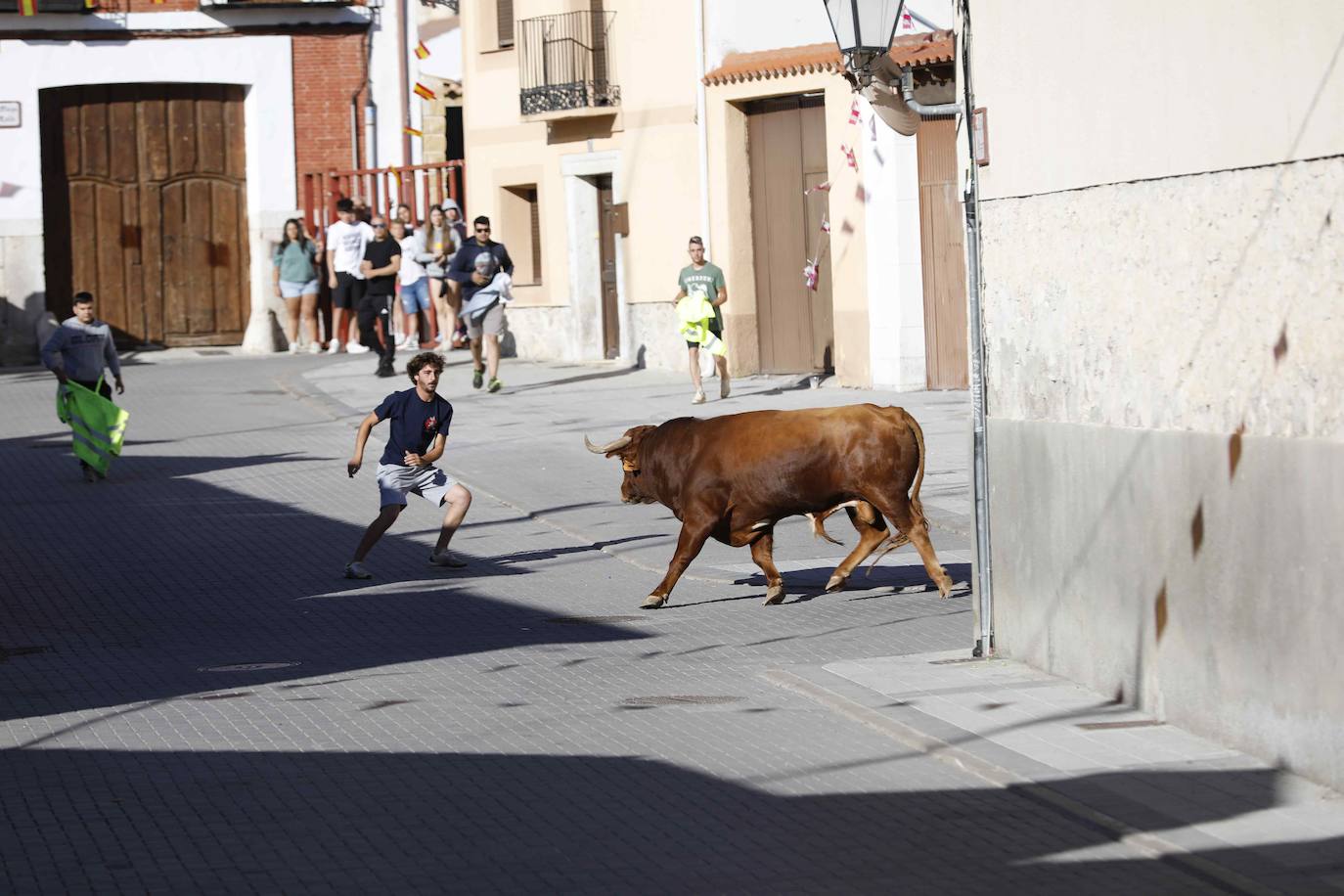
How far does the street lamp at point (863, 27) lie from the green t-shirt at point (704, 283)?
40.6ft

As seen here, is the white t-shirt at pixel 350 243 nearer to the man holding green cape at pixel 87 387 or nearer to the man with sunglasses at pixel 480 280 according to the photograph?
the man with sunglasses at pixel 480 280

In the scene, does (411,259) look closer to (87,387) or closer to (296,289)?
(296,289)

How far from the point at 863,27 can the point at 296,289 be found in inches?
911

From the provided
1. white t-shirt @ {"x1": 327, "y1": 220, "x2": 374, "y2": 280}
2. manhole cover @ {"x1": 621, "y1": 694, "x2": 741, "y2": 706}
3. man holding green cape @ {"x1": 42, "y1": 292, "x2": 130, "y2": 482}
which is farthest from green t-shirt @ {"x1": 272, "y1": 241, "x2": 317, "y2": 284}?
manhole cover @ {"x1": 621, "y1": 694, "x2": 741, "y2": 706}

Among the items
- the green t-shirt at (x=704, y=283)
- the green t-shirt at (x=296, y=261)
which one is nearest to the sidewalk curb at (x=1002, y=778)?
the green t-shirt at (x=704, y=283)

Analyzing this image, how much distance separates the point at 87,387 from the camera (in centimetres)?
1983

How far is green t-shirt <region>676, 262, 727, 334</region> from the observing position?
24.2m

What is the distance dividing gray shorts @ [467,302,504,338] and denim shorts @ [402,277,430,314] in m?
5.45

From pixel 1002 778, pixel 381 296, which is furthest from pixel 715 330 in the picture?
pixel 1002 778

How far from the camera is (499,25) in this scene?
105 ft

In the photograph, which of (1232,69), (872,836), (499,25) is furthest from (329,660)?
(499,25)

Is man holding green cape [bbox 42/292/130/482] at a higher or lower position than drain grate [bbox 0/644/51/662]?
higher

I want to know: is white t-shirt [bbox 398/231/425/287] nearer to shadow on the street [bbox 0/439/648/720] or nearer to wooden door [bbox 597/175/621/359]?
wooden door [bbox 597/175/621/359]

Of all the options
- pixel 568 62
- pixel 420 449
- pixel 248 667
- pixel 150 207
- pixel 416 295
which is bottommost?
pixel 248 667
